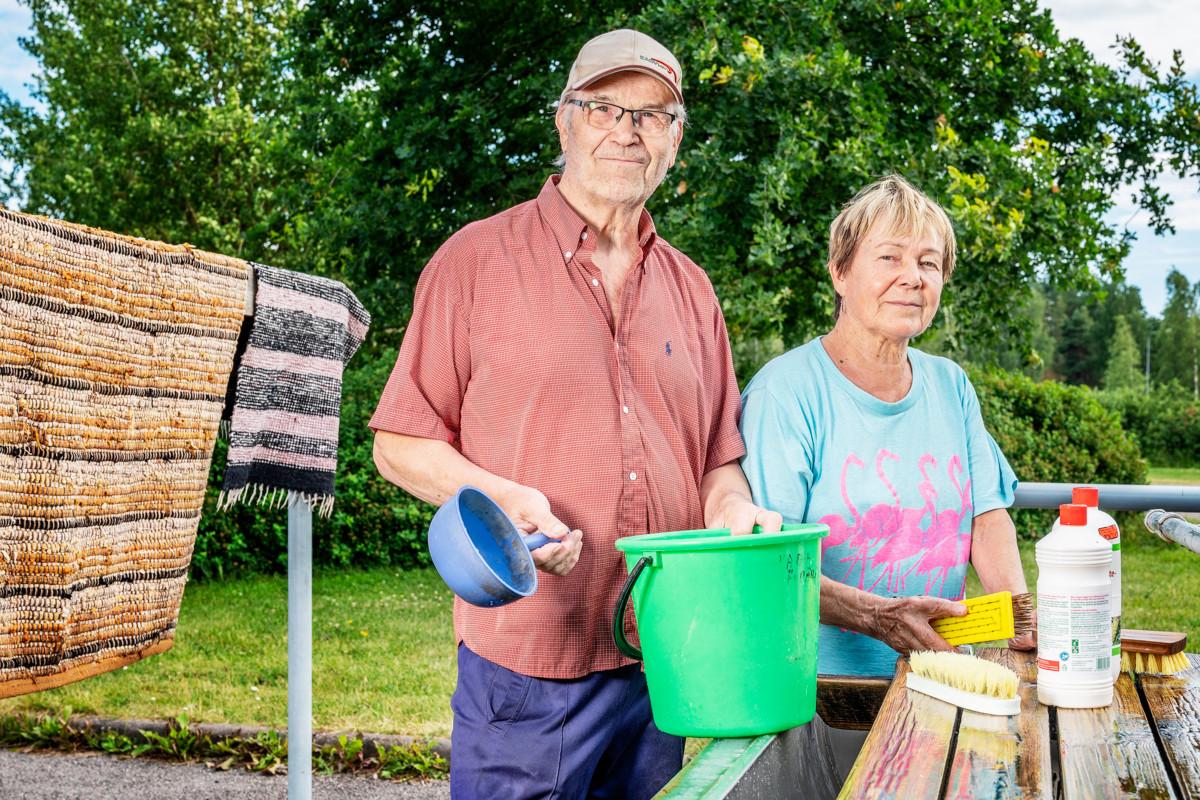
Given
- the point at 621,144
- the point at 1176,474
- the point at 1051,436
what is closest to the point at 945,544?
the point at 621,144

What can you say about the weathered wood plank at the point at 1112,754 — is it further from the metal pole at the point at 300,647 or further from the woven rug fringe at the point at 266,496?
the metal pole at the point at 300,647

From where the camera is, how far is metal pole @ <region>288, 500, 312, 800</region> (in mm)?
2879

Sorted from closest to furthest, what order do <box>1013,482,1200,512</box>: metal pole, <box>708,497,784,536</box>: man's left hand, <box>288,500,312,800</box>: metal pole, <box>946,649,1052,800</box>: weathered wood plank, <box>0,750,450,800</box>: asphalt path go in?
1. <box>946,649,1052,800</box>: weathered wood plank
2. <box>708,497,784,536</box>: man's left hand
3. <box>1013,482,1200,512</box>: metal pole
4. <box>288,500,312,800</box>: metal pole
5. <box>0,750,450,800</box>: asphalt path

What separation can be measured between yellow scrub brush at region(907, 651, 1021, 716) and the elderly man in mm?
373

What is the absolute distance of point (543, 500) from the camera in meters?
1.82

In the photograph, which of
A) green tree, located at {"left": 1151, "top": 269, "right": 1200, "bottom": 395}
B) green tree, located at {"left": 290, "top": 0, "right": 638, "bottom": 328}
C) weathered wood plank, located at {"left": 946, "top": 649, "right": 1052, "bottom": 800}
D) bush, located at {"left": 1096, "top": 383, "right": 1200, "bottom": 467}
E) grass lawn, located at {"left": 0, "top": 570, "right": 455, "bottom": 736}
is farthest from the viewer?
green tree, located at {"left": 1151, "top": 269, "right": 1200, "bottom": 395}

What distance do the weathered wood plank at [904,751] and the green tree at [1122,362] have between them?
3017 inches

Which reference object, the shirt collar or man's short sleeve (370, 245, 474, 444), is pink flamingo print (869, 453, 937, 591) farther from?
man's short sleeve (370, 245, 474, 444)

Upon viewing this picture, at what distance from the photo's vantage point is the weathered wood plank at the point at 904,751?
1391mm

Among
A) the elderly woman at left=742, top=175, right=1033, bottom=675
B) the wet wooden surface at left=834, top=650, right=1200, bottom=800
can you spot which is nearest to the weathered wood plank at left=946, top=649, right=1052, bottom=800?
the wet wooden surface at left=834, top=650, right=1200, bottom=800

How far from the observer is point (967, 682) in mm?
1713

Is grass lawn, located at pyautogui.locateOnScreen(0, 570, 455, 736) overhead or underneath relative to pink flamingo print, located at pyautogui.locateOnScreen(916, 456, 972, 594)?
underneath

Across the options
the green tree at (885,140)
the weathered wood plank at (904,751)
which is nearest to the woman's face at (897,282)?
the weathered wood plank at (904,751)

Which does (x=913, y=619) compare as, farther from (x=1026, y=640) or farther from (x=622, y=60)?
(x=622, y=60)
